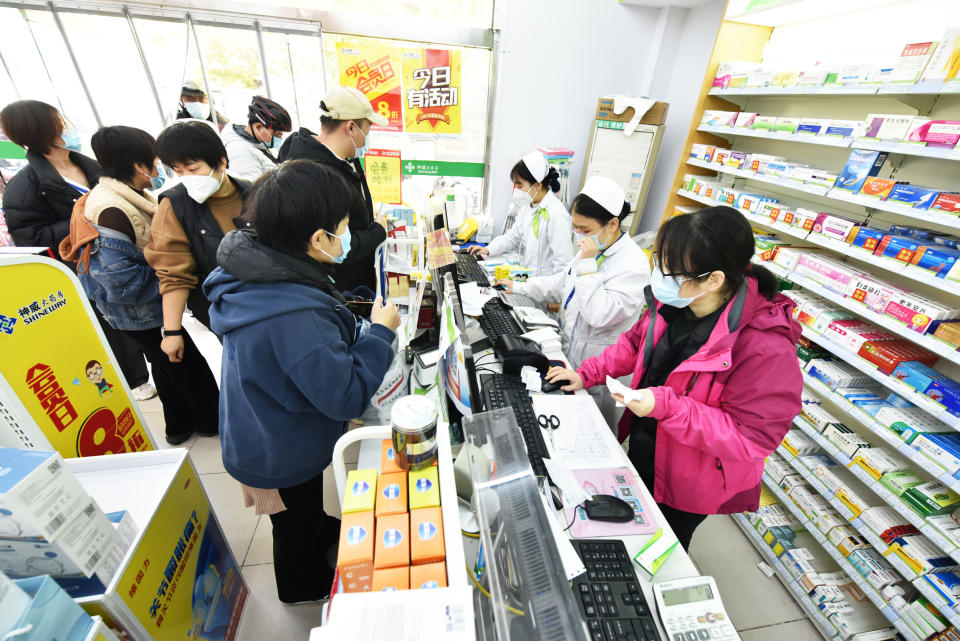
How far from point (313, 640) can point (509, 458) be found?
0.45 meters

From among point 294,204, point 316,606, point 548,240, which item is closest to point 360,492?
point 294,204

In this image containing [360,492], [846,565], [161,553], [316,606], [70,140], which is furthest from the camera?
[70,140]

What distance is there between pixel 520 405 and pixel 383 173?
132 inches

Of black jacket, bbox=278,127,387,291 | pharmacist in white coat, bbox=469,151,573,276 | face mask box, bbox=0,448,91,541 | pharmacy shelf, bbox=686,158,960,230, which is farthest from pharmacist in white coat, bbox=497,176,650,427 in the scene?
face mask box, bbox=0,448,91,541

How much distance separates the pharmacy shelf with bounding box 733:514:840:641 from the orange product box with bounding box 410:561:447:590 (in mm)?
2319

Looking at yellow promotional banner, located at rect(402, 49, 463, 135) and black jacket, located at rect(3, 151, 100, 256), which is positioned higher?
yellow promotional banner, located at rect(402, 49, 463, 135)

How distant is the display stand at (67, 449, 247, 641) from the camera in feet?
3.34

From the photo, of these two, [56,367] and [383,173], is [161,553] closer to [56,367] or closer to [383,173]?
[56,367]

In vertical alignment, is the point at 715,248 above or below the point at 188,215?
above

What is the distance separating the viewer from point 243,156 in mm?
2865

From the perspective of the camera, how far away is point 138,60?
358cm

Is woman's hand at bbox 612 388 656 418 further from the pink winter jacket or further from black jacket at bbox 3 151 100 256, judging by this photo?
black jacket at bbox 3 151 100 256

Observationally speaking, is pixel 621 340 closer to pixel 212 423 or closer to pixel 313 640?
pixel 313 640

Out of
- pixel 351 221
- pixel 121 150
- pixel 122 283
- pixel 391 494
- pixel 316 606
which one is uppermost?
pixel 121 150
